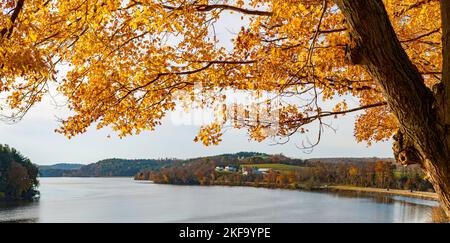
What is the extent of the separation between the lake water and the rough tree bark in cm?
2943

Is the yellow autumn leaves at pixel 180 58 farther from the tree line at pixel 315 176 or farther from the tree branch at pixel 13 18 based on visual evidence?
the tree line at pixel 315 176

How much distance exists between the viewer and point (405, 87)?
354 centimetres

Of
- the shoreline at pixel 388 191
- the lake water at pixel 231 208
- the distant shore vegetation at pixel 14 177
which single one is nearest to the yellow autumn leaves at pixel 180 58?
the lake water at pixel 231 208

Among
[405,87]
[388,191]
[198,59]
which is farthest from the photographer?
[388,191]

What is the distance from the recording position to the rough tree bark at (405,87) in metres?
3.45

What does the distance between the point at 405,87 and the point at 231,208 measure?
133ft

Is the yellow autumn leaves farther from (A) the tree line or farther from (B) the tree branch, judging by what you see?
(A) the tree line

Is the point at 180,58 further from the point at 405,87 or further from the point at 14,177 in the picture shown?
the point at 14,177

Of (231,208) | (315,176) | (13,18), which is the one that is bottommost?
(231,208)

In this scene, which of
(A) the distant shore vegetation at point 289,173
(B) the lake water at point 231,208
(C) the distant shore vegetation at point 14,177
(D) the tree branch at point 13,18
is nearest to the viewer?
(D) the tree branch at point 13,18

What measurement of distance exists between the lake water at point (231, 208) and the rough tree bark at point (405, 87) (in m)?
29.4

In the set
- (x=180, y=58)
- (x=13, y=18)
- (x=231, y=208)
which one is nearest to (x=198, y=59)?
(x=180, y=58)

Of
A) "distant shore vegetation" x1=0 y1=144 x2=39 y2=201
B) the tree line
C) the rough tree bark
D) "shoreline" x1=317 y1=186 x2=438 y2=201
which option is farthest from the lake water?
the rough tree bark
